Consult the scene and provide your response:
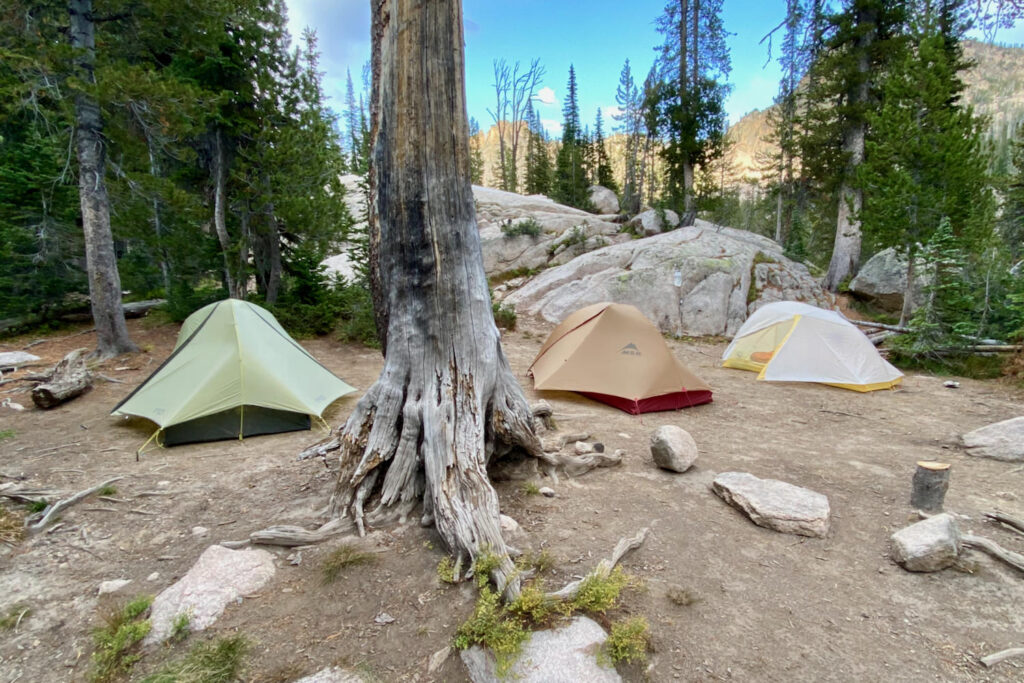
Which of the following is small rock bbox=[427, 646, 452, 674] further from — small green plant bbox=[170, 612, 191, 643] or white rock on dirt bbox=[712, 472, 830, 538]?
white rock on dirt bbox=[712, 472, 830, 538]

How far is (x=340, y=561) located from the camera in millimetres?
3066

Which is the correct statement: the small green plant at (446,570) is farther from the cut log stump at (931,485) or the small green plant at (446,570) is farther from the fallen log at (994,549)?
the cut log stump at (931,485)

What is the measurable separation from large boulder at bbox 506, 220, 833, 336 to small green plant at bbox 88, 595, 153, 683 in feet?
43.7

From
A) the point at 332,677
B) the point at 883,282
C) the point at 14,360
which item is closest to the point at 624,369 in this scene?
the point at 332,677

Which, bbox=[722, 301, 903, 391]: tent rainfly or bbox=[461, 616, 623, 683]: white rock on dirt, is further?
bbox=[722, 301, 903, 391]: tent rainfly

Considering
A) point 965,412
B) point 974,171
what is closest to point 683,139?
point 974,171

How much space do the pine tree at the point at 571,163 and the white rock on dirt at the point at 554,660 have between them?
32.4 m

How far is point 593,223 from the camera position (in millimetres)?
22000

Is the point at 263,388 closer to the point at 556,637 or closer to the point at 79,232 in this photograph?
the point at 556,637

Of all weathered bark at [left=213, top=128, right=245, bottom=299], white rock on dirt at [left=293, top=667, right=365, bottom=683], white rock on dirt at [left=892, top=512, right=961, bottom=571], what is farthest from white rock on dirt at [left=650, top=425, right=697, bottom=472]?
weathered bark at [left=213, top=128, right=245, bottom=299]

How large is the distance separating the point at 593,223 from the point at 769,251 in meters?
7.65

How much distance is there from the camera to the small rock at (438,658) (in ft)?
7.78

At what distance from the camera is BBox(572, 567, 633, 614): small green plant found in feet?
8.60

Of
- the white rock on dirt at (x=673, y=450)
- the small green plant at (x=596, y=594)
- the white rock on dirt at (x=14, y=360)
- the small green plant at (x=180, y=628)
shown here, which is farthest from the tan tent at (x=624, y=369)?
the white rock on dirt at (x=14, y=360)
